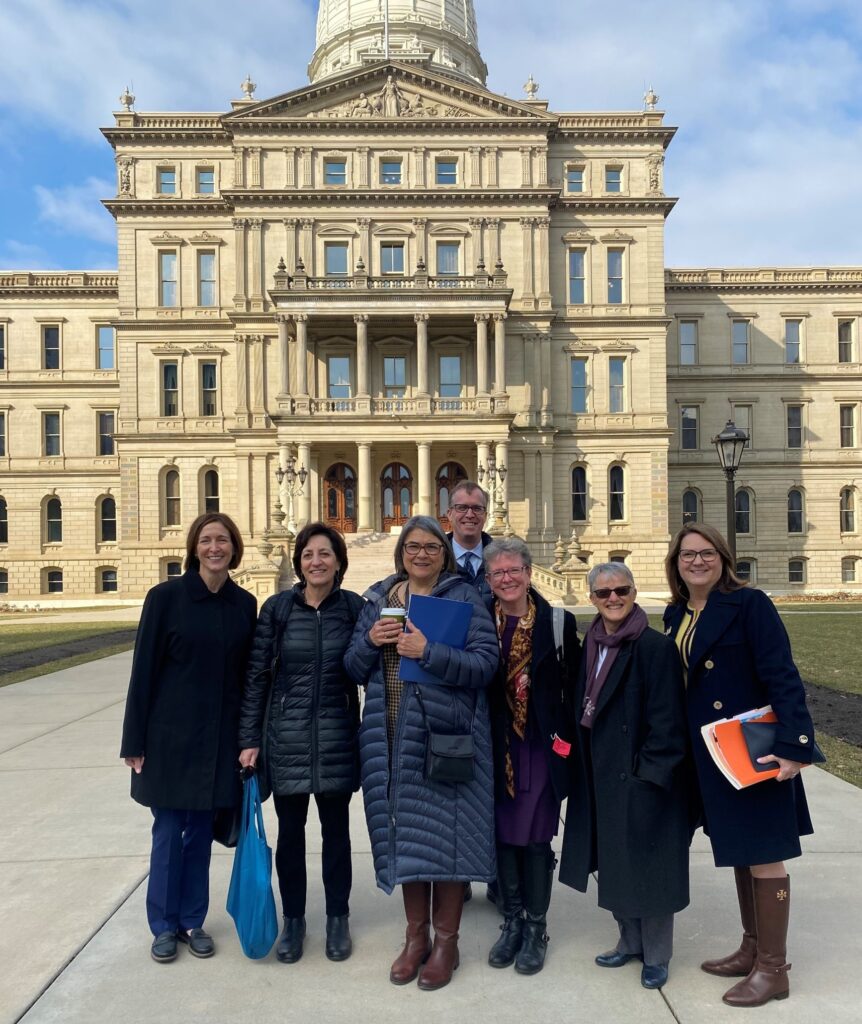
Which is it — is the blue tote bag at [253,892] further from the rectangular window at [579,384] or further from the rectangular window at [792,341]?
the rectangular window at [792,341]

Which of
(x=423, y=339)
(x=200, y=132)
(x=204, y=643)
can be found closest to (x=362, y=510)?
(x=423, y=339)

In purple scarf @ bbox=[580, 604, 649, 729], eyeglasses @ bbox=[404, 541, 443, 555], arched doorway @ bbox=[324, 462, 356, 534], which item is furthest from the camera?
arched doorway @ bbox=[324, 462, 356, 534]

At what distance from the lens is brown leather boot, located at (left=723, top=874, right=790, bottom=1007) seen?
13.2ft

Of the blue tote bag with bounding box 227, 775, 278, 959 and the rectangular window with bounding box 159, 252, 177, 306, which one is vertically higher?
the rectangular window with bounding box 159, 252, 177, 306

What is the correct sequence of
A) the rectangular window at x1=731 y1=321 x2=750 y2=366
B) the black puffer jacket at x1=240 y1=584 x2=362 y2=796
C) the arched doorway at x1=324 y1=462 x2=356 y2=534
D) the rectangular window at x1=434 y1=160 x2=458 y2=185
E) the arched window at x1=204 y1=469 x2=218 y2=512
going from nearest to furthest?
the black puffer jacket at x1=240 y1=584 x2=362 y2=796 < the arched doorway at x1=324 y1=462 x2=356 y2=534 < the rectangular window at x1=434 y1=160 x2=458 y2=185 < the arched window at x1=204 y1=469 x2=218 y2=512 < the rectangular window at x1=731 y1=321 x2=750 y2=366

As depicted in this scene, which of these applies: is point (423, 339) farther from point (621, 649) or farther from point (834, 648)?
point (621, 649)

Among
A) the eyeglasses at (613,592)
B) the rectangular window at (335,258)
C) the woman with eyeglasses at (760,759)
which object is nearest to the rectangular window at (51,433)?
the rectangular window at (335,258)

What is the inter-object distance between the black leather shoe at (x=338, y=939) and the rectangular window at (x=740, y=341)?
1950 inches

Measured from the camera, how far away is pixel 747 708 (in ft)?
13.8

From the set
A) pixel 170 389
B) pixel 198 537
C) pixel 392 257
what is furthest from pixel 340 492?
pixel 198 537

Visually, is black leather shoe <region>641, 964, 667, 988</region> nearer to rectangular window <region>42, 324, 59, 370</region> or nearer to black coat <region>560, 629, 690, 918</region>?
black coat <region>560, 629, 690, 918</region>

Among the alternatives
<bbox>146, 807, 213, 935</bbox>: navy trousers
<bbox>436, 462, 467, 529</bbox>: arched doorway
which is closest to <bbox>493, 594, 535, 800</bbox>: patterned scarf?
<bbox>146, 807, 213, 935</bbox>: navy trousers

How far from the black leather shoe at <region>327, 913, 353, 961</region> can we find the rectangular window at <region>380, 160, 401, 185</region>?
1608 inches

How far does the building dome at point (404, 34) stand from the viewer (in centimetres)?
5169
